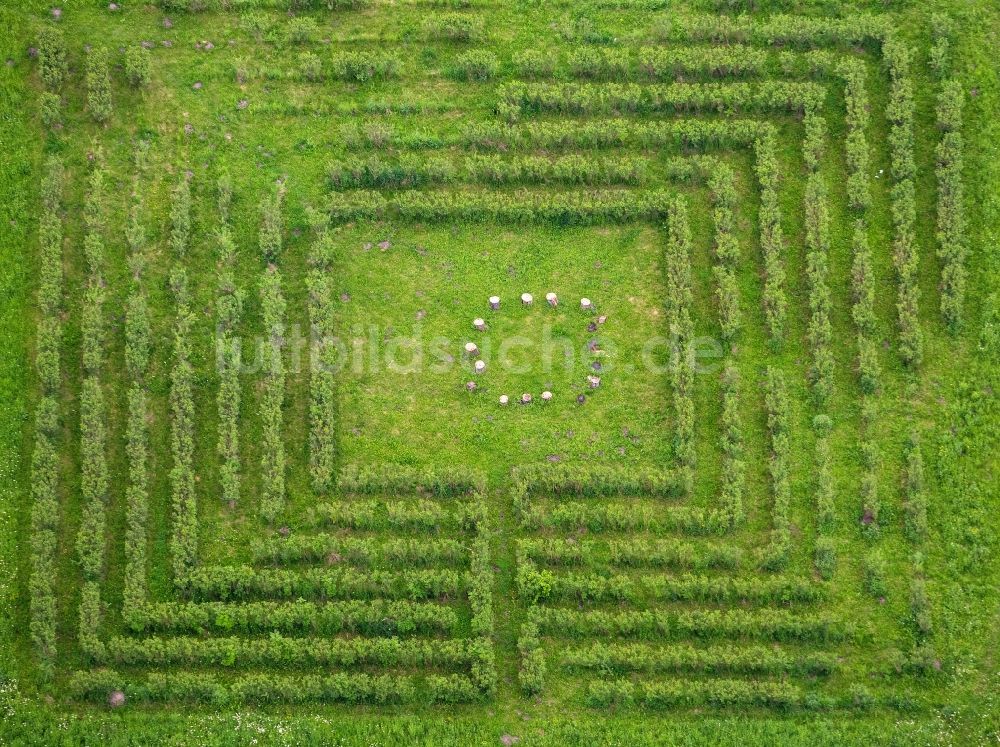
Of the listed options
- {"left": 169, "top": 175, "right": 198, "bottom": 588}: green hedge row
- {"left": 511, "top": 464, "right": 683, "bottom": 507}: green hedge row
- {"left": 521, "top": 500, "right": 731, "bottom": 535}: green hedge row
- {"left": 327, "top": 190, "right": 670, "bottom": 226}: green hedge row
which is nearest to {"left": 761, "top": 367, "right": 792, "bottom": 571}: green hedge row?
{"left": 521, "top": 500, "right": 731, "bottom": 535}: green hedge row

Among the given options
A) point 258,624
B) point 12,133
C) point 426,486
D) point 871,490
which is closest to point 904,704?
point 871,490

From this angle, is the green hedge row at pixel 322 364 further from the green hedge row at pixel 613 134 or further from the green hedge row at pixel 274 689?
the green hedge row at pixel 274 689

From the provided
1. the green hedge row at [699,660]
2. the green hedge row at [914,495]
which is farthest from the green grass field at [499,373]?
the green hedge row at [914,495]

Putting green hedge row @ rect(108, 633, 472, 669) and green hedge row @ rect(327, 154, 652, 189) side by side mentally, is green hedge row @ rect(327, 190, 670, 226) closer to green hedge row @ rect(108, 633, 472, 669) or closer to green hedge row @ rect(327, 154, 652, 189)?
green hedge row @ rect(327, 154, 652, 189)

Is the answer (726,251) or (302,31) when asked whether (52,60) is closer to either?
(302,31)

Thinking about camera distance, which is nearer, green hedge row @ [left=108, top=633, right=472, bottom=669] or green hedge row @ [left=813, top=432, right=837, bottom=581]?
green hedge row @ [left=108, top=633, right=472, bottom=669]
